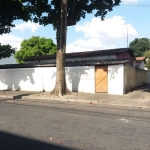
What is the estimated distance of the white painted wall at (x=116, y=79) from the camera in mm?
16234

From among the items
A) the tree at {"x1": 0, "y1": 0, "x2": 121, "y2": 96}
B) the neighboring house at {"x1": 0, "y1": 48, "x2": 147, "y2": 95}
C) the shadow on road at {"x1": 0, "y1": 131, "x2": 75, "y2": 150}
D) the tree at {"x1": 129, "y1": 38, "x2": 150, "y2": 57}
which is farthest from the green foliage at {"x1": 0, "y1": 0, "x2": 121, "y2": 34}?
the tree at {"x1": 129, "y1": 38, "x2": 150, "y2": 57}

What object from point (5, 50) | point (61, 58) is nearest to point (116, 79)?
point (61, 58)

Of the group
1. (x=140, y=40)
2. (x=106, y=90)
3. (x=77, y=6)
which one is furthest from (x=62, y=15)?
(x=140, y=40)

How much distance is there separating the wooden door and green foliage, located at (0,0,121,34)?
164 inches

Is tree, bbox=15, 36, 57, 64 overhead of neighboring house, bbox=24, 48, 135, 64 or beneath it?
overhead

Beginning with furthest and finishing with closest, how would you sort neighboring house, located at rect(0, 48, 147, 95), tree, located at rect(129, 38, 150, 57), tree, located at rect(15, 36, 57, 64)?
1. tree, located at rect(129, 38, 150, 57)
2. tree, located at rect(15, 36, 57, 64)
3. neighboring house, located at rect(0, 48, 147, 95)

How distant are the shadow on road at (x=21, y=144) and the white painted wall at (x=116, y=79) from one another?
11.8 m

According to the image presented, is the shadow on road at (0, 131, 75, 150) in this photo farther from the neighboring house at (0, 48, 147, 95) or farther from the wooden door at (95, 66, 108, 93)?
the wooden door at (95, 66, 108, 93)

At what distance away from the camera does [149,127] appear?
21.4 feet

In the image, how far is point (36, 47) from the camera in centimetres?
4244

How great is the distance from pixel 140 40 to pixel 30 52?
3137 centimetres

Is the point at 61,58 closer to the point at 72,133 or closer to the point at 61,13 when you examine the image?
the point at 61,13

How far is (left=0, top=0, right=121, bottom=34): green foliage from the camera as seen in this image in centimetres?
1620

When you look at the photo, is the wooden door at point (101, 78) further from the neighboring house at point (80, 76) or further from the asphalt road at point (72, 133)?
the asphalt road at point (72, 133)
